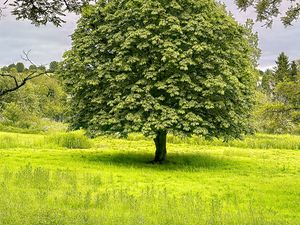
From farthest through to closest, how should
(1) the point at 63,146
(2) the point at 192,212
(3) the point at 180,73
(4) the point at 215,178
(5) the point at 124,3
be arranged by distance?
→ (1) the point at 63,146
(5) the point at 124,3
(3) the point at 180,73
(4) the point at 215,178
(2) the point at 192,212

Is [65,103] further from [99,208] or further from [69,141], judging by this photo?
[99,208]

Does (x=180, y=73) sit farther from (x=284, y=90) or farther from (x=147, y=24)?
(x=284, y=90)

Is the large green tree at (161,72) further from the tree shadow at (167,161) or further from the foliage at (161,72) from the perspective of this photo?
the tree shadow at (167,161)

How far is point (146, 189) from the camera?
15.2 metres

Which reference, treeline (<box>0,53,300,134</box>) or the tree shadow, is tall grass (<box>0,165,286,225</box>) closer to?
treeline (<box>0,53,300,134</box>)

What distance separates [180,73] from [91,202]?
36.5 feet

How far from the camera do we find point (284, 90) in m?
16.0

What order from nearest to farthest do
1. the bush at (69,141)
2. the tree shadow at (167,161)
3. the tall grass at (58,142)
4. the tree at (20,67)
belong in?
the tree at (20,67), the tree shadow at (167,161), the tall grass at (58,142), the bush at (69,141)

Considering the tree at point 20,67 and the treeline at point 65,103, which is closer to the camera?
the tree at point 20,67

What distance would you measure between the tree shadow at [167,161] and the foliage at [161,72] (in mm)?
2122

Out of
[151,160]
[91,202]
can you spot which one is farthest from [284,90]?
[151,160]

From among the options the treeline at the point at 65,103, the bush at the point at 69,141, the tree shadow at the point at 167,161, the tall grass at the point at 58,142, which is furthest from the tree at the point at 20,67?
the bush at the point at 69,141

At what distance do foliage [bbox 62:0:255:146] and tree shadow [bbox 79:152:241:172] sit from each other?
2.12m

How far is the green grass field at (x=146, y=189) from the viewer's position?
9.95 m
